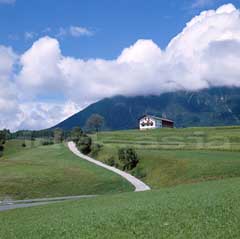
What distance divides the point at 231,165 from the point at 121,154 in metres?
28.9

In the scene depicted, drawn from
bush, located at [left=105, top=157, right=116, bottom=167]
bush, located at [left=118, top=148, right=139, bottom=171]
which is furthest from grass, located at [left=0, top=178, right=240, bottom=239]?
bush, located at [left=105, top=157, right=116, bottom=167]

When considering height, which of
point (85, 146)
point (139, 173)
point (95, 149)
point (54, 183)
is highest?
point (85, 146)

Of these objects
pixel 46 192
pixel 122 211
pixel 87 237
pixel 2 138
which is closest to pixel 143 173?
pixel 46 192

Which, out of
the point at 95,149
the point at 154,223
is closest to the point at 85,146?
the point at 95,149

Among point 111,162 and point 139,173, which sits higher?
point 111,162

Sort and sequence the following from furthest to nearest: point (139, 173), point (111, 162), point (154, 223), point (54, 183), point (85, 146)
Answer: point (85, 146) < point (111, 162) < point (139, 173) < point (54, 183) < point (154, 223)

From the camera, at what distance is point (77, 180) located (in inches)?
2479

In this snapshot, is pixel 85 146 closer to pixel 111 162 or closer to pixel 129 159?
pixel 111 162

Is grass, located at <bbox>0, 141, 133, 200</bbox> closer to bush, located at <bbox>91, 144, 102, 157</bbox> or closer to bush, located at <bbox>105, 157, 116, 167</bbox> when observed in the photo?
bush, located at <bbox>105, 157, 116, 167</bbox>

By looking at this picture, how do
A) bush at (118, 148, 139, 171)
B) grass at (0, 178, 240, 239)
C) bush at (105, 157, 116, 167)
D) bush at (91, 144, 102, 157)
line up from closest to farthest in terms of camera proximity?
grass at (0, 178, 240, 239) → bush at (118, 148, 139, 171) → bush at (105, 157, 116, 167) → bush at (91, 144, 102, 157)

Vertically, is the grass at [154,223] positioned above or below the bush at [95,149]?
below

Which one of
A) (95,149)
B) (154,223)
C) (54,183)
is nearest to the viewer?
(154,223)

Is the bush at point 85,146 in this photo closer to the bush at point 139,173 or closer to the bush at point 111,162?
the bush at point 111,162

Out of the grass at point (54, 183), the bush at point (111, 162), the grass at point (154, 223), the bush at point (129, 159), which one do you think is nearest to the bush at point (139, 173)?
the bush at point (129, 159)
